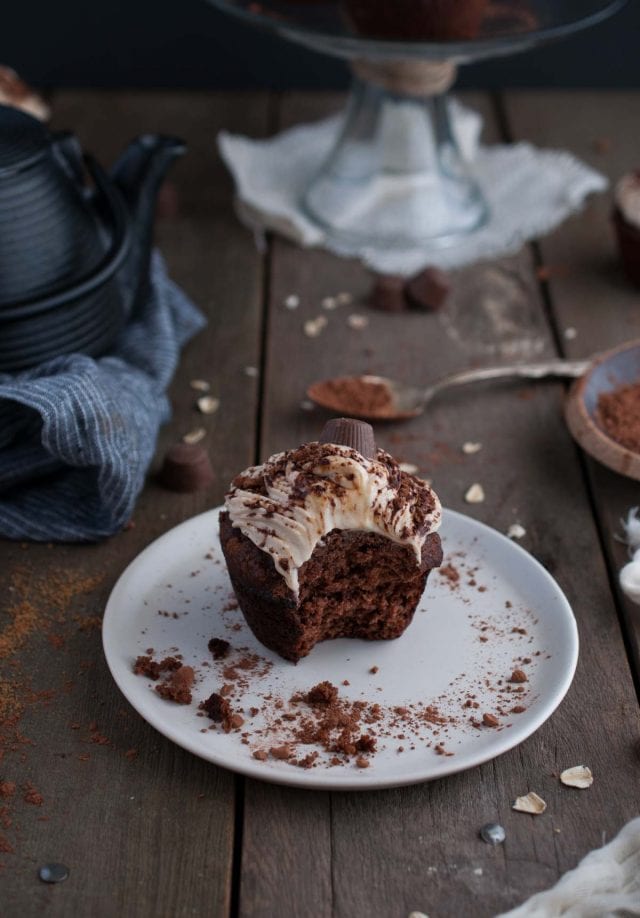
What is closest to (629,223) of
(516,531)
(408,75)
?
(408,75)

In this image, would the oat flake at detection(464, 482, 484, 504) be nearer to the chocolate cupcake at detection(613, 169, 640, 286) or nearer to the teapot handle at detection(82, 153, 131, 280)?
the teapot handle at detection(82, 153, 131, 280)

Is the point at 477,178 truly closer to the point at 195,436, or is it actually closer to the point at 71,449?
the point at 195,436

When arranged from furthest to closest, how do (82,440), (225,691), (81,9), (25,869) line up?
(81,9), (82,440), (225,691), (25,869)

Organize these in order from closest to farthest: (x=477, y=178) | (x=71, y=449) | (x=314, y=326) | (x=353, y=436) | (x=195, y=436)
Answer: (x=353, y=436), (x=71, y=449), (x=195, y=436), (x=314, y=326), (x=477, y=178)

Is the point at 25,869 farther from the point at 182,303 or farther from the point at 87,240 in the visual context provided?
the point at 182,303

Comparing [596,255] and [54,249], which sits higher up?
[54,249]

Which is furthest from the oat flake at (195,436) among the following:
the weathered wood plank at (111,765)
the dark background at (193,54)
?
the dark background at (193,54)

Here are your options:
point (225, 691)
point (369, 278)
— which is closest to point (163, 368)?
point (369, 278)

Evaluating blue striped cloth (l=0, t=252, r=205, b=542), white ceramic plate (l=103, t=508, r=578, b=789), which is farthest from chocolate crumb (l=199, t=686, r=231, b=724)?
blue striped cloth (l=0, t=252, r=205, b=542)
